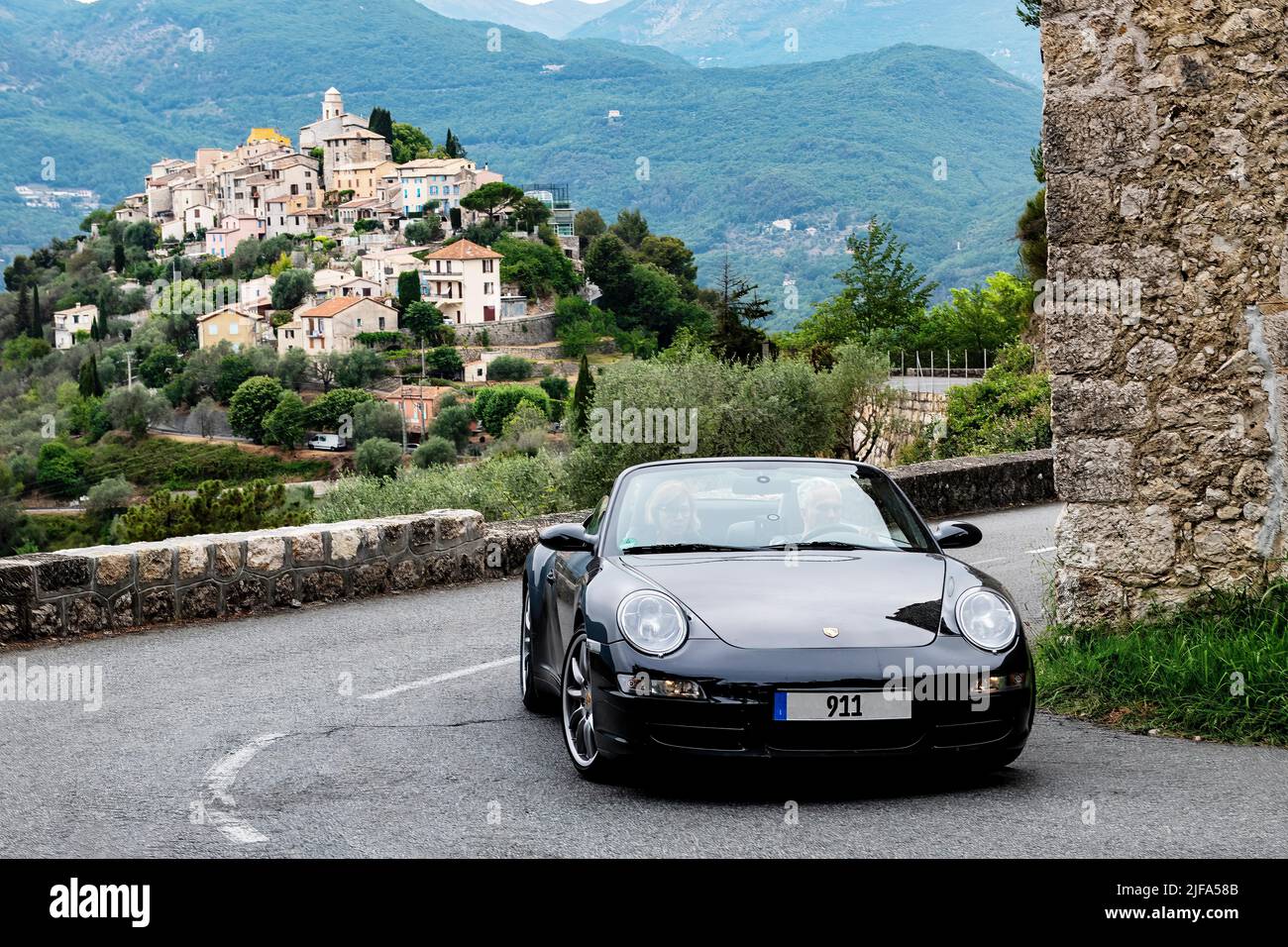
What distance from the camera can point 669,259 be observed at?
174125mm

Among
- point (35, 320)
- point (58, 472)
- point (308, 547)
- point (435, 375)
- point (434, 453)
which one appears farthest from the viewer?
point (35, 320)

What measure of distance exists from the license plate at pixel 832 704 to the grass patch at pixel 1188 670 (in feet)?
6.61

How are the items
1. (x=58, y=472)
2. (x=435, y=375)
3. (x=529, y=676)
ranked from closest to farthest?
(x=529, y=676) → (x=58, y=472) → (x=435, y=375)

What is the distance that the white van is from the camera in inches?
5236

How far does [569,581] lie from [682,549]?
575 millimetres

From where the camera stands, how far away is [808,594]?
18.5 feet

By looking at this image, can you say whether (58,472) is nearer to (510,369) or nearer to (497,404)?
(497,404)

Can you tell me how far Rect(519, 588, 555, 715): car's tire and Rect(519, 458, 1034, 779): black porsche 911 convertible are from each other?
886 mm

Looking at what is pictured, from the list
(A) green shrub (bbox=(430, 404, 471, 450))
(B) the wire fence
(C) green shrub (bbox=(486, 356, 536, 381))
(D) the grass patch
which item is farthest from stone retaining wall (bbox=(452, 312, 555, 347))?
(D) the grass patch

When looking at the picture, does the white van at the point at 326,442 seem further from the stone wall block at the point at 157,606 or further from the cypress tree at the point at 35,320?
the stone wall block at the point at 157,606

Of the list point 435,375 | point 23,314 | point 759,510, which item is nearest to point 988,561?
point 759,510

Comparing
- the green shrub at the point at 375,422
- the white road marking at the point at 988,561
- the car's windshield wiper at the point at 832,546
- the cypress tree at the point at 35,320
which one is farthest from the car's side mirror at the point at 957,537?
the cypress tree at the point at 35,320
